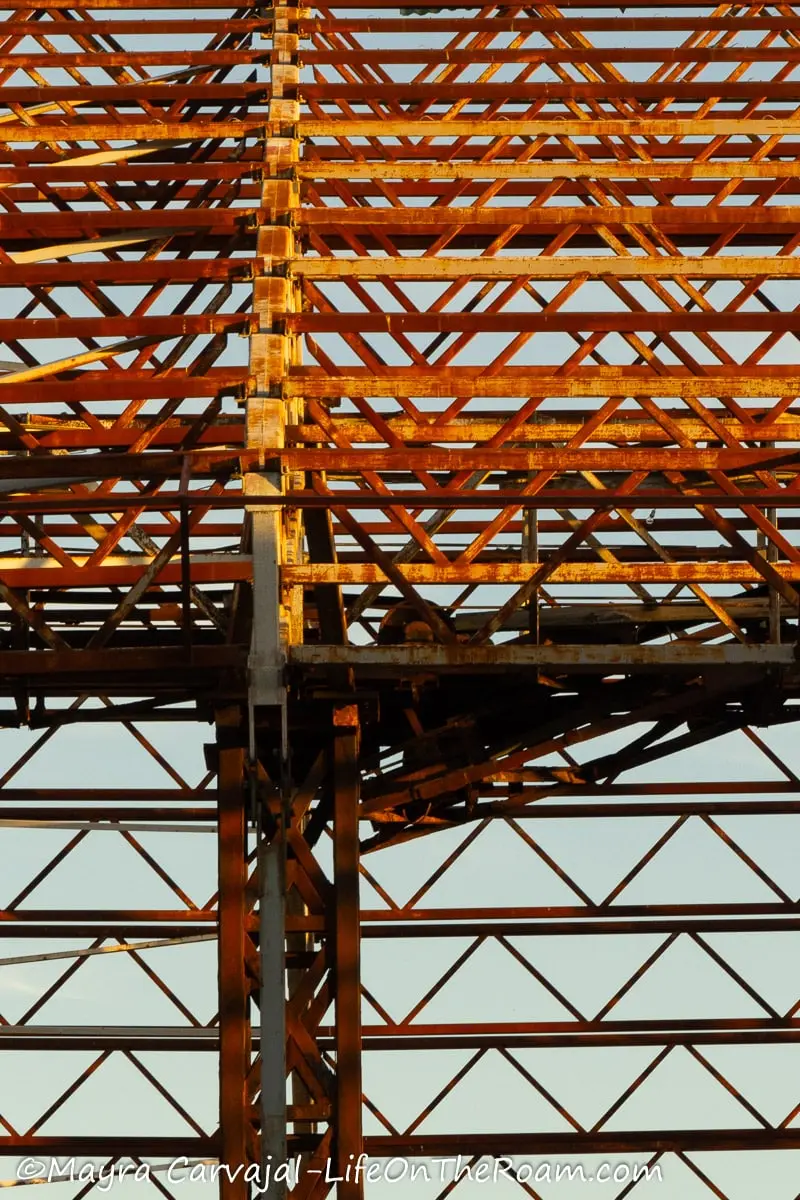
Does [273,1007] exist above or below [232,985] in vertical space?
below

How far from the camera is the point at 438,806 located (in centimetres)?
1753

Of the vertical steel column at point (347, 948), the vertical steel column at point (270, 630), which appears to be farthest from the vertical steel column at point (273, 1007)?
the vertical steel column at point (347, 948)

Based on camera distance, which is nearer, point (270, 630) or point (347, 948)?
point (270, 630)

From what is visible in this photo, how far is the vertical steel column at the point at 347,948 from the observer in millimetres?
12758

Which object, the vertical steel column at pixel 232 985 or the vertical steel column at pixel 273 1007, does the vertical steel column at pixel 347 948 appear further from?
the vertical steel column at pixel 232 985

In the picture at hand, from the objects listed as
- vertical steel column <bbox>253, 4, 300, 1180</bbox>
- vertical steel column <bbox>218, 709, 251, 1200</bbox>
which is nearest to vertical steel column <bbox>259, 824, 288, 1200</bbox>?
vertical steel column <bbox>253, 4, 300, 1180</bbox>

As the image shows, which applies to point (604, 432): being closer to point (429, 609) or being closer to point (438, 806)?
point (429, 609)

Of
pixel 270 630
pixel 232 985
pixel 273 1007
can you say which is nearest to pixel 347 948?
pixel 273 1007

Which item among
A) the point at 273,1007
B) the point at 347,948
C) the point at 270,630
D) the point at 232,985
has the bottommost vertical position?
the point at 273,1007

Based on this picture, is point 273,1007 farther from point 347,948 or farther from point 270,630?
point 270,630

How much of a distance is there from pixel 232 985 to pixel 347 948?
77 centimetres

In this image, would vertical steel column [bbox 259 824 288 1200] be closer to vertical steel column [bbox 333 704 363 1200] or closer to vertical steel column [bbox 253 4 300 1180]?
vertical steel column [bbox 253 4 300 1180]

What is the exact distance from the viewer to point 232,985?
12.7m

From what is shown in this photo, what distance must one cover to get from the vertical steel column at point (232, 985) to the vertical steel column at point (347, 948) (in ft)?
1.94
